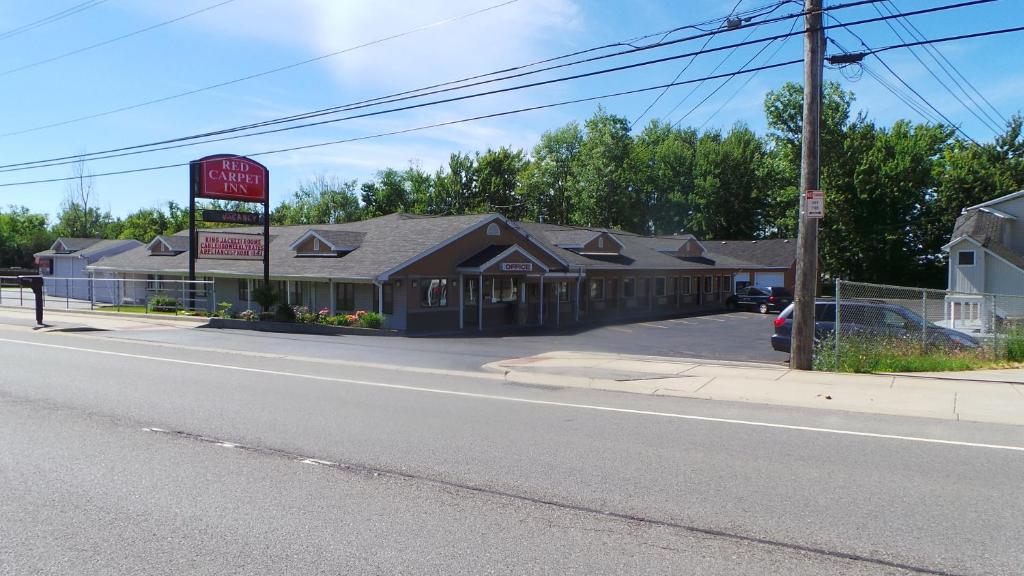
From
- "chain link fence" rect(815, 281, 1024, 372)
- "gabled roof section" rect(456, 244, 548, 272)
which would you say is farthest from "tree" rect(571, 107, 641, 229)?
"chain link fence" rect(815, 281, 1024, 372)

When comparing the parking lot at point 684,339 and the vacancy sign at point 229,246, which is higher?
the vacancy sign at point 229,246

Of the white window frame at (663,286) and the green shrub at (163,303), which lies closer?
the green shrub at (163,303)

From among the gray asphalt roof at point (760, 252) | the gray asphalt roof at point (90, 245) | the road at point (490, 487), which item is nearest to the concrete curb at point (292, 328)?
the road at point (490, 487)

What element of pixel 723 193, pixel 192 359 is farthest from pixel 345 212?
pixel 192 359

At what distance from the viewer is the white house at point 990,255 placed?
31453 mm

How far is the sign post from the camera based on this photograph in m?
30.1

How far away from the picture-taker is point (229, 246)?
106 feet

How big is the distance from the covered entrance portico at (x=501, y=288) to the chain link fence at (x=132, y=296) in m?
11.1

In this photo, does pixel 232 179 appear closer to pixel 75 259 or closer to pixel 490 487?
pixel 75 259

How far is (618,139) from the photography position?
67812 millimetres

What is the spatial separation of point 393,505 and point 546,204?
68.2m

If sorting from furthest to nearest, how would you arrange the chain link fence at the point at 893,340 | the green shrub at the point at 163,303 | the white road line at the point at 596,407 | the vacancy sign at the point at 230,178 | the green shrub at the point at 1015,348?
the green shrub at the point at 163,303 < the vacancy sign at the point at 230,178 < the green shrub at the point at 1015,348 < the chain link fence at the point at 893,340 < the white road line at the point at 596,407

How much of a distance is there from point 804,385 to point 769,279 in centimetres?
4534

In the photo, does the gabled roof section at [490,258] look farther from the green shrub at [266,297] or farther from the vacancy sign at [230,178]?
the vacancy sign at [230,178]
